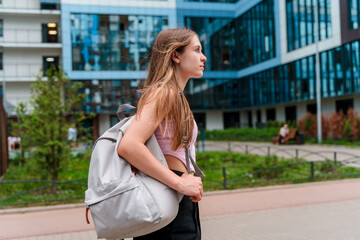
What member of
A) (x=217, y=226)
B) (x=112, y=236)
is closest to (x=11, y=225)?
(x=217, y=226)

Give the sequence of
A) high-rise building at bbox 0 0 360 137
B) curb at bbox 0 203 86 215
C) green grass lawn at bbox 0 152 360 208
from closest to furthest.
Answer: curb at bbox 0 203 86 215
green grass lawn at bbox 0 152 360 208
high-rise building at bbox 0 0 360 137

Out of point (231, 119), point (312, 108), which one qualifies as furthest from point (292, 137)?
point (231, 119)

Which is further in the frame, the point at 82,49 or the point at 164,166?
the point at 82,49

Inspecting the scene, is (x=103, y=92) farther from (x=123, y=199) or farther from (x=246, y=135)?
(x=123, y=199)

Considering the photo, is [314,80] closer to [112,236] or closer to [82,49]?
[82,49]

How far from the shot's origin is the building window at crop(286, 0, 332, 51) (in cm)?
3225

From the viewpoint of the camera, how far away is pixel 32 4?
4066 centimetres

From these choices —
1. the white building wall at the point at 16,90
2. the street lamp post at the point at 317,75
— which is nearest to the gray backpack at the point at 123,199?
the street lamp post at the point at 317,75

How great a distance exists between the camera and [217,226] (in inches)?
241

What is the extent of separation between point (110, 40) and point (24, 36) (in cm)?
901

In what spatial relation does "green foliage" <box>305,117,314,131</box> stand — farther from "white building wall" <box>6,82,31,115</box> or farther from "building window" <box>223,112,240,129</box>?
"white building wall" <box>6,82,31,115</box>

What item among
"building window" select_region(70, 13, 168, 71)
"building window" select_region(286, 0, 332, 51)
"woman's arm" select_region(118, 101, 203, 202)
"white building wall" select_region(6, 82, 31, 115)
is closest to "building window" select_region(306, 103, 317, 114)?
"building window" select_region(286, 0, 332, 51)

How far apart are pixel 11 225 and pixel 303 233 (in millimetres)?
4605

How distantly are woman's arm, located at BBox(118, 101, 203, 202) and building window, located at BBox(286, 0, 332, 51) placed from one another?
3346 centimetres
